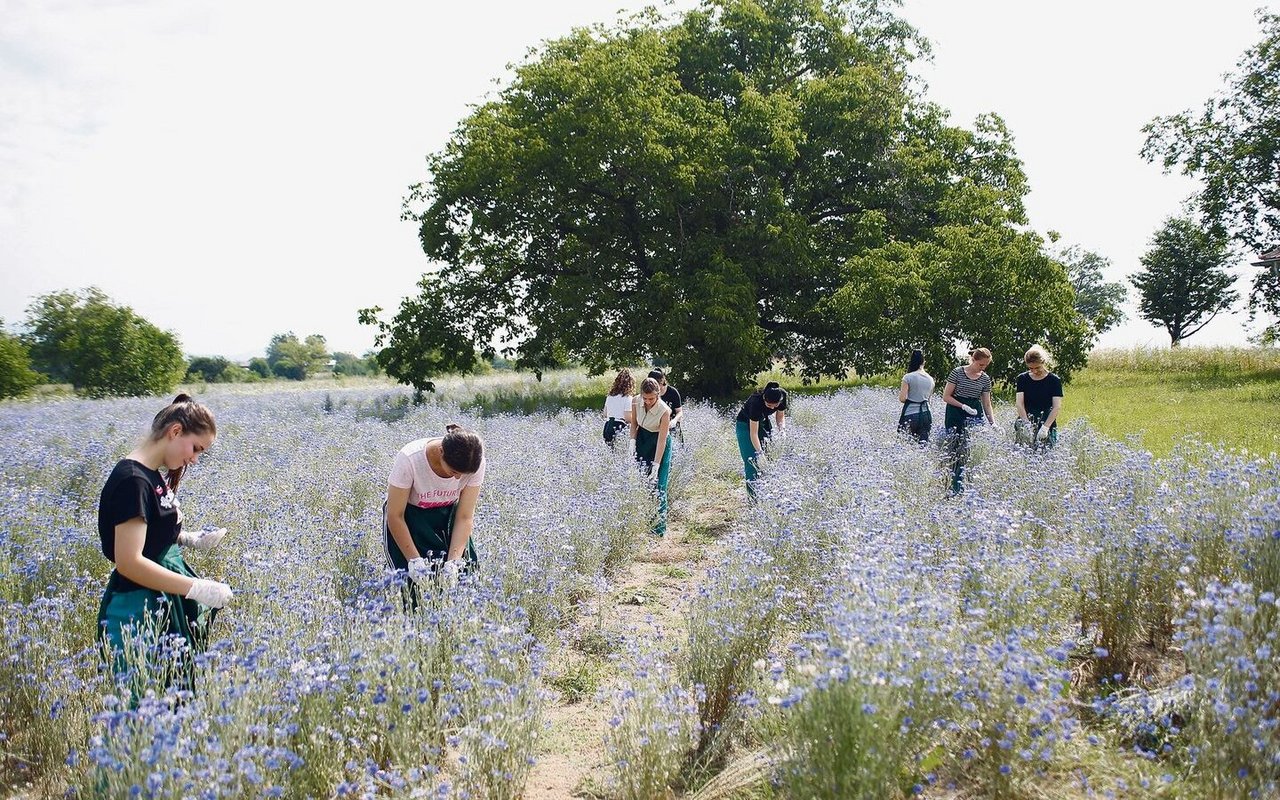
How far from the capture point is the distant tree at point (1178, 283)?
143 ft

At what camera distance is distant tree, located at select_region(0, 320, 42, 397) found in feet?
75.2

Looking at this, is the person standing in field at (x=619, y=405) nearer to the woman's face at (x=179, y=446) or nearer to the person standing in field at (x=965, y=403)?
the person standing in field at (x=965, y=403)

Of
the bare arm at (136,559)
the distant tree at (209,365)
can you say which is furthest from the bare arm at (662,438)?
the distant tree at (209,365)

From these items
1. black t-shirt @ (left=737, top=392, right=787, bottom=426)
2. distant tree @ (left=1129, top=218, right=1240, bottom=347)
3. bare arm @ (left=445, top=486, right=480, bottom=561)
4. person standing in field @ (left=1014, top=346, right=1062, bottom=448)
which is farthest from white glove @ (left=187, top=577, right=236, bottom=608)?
distant tree @ (left=1129, top=218, right=1240, bottom=347)

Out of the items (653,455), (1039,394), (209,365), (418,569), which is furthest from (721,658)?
(209,365)

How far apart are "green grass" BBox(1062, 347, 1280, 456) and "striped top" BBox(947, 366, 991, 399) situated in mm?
2036

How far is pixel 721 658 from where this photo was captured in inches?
139

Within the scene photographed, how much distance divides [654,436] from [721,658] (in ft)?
14.0

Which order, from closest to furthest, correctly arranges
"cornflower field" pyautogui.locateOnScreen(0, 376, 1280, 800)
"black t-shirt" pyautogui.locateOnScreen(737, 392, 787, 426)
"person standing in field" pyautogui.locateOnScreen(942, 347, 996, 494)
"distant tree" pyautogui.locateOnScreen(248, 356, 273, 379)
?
1. "cornflower field" pyautogui.locateOnScreen(0, 376, 1280, 800)
2. "black t-shirt" pyautogui.locateOnScreen(737, 392, 787, 426)
3. "person standing in field" pyautogui.locateOnScreen(942, 347, 996, 494)
4. "distant tree" pyautogui.locateOnScreen(248, 356, 273, 379)

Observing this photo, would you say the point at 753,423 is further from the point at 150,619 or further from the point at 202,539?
the point at 150,619

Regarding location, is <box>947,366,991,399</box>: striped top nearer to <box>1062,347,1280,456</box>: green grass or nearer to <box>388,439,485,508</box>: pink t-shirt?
<box>1062,347,1280,456</box>: green grass

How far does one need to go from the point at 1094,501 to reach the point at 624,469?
379cm

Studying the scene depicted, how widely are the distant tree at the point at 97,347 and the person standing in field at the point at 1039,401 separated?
26735 millimetres

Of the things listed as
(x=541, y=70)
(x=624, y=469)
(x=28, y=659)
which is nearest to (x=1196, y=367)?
(x=541, y=70)
